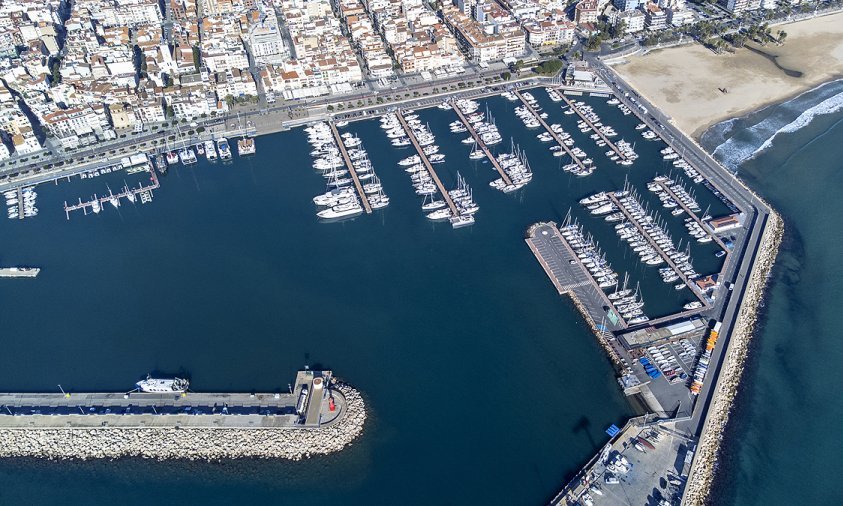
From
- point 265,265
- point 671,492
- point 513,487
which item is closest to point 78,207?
point 265,265

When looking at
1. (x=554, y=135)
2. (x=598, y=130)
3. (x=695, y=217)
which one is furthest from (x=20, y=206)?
(x=695, y=217)

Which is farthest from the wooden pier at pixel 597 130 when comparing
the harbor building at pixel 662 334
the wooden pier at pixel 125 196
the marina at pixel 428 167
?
the wooden pier at pixel 125 196

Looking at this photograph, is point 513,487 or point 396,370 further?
point 396,370

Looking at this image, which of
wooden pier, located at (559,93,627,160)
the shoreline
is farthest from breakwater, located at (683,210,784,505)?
wooden pier, located at (559,93,627,160)

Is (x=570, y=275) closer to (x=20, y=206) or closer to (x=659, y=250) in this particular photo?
(x=659, y=250)

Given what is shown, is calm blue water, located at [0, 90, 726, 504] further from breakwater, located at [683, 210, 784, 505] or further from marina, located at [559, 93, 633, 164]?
breakwater, located at [683, 210, 784, 505]

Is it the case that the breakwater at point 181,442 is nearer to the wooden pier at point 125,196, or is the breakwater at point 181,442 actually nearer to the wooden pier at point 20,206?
the wooden pier at point 125,196

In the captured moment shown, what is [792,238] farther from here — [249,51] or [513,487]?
[249,51]
